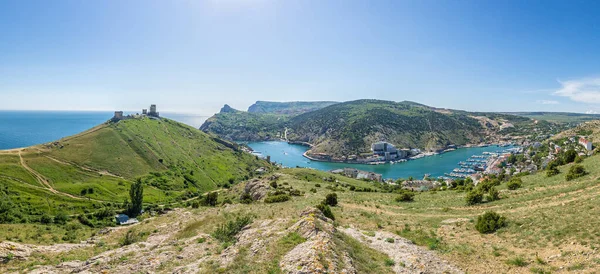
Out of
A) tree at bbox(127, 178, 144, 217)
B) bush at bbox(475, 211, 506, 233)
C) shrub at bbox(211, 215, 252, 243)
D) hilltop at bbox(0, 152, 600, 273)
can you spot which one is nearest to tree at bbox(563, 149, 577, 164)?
hilltop at bbox(0, 152, 600, 273)

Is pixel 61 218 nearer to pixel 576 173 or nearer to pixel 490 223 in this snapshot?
pixel 490 223

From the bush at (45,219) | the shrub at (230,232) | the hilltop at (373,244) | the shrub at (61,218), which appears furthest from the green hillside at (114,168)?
the shrub at (230,232)

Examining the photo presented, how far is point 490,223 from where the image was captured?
758 inches

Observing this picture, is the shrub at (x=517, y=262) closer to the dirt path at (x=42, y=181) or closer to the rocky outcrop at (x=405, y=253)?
the rocky outcrop at (x=405, y=253)

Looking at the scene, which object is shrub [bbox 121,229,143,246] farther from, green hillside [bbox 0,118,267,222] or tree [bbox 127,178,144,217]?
tree [bbox 127,178,144,217]

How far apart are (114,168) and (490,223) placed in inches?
4606

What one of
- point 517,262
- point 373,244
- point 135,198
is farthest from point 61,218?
point 517,262

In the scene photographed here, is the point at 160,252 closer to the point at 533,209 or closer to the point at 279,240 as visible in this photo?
the point at 279,240

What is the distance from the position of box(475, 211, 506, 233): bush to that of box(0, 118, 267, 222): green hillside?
74877 millimetres

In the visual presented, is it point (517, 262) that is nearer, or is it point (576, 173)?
point (517, 262)

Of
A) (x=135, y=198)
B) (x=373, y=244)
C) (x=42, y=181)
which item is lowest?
(x=135, y=198)

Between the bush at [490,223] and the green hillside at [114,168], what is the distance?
74877 millimetres

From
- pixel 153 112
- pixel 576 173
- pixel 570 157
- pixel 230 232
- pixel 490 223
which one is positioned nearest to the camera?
pixel 490 223

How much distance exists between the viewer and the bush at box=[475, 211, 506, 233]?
19.2m
